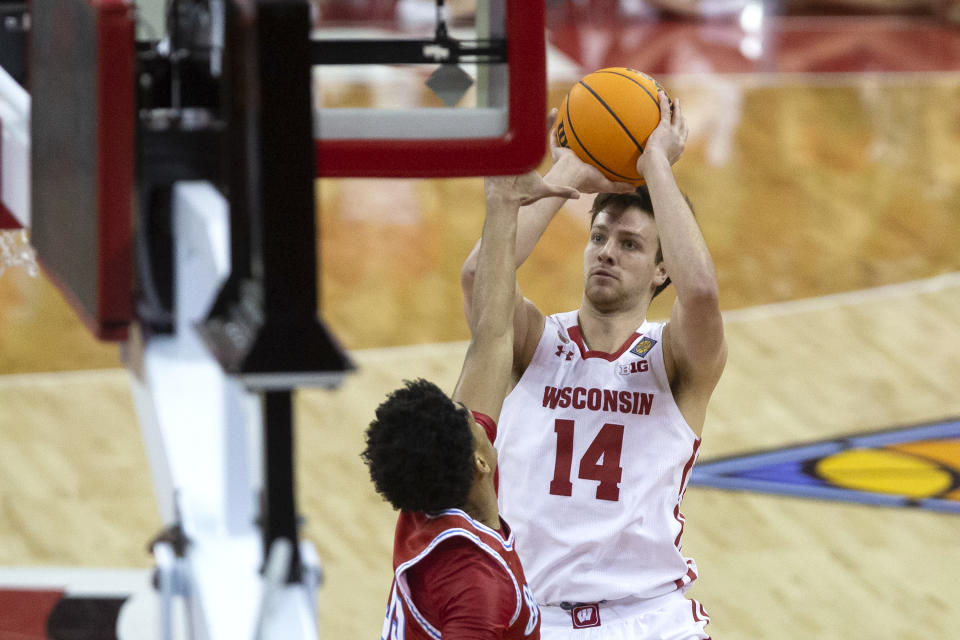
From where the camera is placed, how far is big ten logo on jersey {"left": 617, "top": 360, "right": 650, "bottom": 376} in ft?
11.3

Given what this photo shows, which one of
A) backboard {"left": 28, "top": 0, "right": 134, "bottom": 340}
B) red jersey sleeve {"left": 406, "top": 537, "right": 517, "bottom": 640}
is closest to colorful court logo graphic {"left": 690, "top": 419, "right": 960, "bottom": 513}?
red jersey sleeve {"left": 406, "top": 537, "right": 517, "bottom": 640}

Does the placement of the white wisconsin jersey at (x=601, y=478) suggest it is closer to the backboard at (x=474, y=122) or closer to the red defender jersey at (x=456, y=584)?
the red defender jersey at (x=456, y=584)

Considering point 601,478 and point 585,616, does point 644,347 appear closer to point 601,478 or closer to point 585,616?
point 601,478

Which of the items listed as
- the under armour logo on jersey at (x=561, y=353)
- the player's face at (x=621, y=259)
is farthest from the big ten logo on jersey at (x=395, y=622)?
the player's face at (x=621, y=259)

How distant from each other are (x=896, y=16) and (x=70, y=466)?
13.5 m

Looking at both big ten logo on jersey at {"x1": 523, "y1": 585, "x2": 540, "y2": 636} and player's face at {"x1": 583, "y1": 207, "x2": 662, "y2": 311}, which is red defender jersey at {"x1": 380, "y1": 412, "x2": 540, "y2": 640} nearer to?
big ten logo on jersey at {"x1": 523, "y1": 585, "x2": 540, "y2": 636}

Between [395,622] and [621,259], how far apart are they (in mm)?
1240

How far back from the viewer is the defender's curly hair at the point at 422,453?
2.48m

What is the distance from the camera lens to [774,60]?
14492mm

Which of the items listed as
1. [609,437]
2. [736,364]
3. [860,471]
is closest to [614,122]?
[609,437]

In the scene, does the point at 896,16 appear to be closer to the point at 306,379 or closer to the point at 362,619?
the point at 362,619

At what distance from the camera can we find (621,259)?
345cm

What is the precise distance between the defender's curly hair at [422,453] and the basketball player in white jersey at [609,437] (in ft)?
2.73

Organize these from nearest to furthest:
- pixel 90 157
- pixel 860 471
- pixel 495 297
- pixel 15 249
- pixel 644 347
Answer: pixel 90 157 < pixel 495 297 < pixel 644 347 < pixel 15 249 < pixel 860 471
